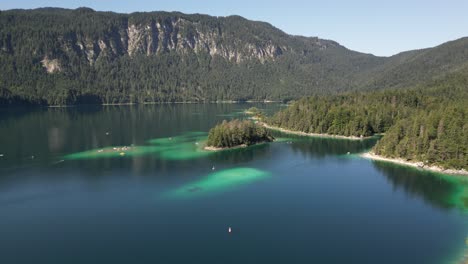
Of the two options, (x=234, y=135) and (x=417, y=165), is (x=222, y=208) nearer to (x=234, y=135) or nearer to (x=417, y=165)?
(x=417, y=165)

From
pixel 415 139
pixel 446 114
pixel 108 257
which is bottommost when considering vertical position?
pixel 108 257

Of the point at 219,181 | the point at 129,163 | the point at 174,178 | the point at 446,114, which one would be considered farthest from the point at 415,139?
the point at 129,163

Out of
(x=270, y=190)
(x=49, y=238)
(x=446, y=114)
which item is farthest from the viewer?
(x=446, y=114)

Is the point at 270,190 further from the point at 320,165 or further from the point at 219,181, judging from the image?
the point at 320,165

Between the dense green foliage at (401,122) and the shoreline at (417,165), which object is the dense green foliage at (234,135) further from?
the shoreline at (417,165)

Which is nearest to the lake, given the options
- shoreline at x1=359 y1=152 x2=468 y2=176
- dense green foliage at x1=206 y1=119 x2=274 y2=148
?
shoreline at x1=359 y1=152 x2=468 y2=176

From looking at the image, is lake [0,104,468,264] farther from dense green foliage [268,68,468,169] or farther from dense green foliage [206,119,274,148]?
dense green foliage [268,68,468,169]

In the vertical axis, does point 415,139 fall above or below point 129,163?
above
